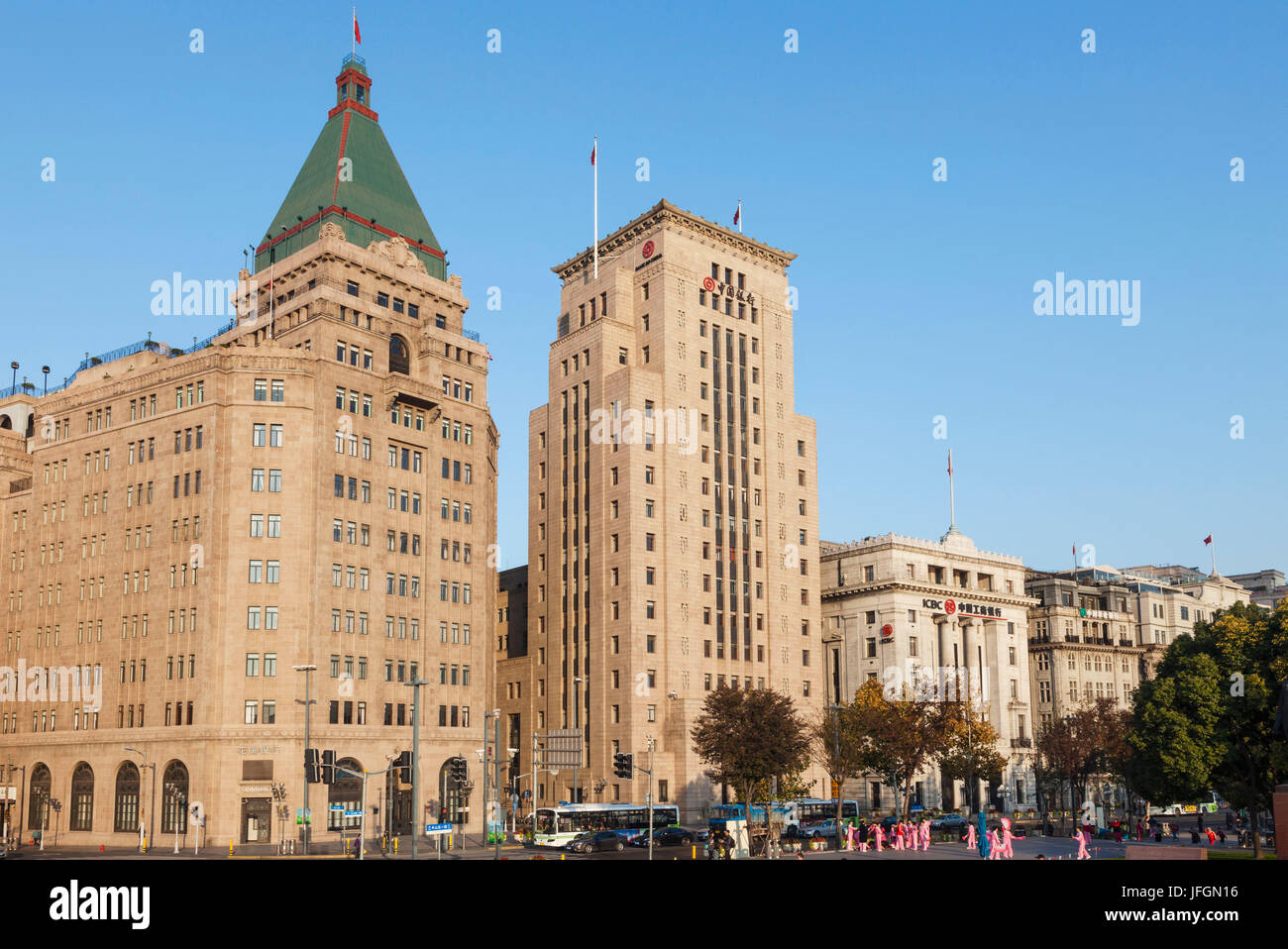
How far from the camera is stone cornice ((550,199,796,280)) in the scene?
124938mm

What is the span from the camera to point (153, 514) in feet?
323

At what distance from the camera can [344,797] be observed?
9338 centimetres

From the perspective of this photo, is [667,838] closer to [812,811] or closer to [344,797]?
[344,797]

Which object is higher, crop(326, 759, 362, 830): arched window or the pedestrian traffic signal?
the pedestrian traffic signal

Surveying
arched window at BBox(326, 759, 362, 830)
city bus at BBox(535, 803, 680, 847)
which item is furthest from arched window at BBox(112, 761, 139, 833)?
city bus at BBox(535, 803, 680, 847)

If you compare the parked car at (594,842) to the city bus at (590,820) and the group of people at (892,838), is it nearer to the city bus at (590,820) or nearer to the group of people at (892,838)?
the city bus at (590,820)

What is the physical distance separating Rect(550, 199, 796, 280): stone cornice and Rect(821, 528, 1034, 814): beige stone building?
1515 inches

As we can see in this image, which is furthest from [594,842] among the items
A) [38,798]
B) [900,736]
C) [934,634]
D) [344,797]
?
[934,634]

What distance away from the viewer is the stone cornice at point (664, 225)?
125 m

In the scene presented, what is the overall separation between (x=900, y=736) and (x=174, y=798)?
6169 cm

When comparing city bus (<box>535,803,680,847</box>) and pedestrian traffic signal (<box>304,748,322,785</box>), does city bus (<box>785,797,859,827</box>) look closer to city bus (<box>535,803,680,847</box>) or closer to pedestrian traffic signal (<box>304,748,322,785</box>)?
city bus (<box>535,803,680,847</box>)

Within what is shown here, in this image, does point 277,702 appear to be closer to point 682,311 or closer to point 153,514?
point 153,514
